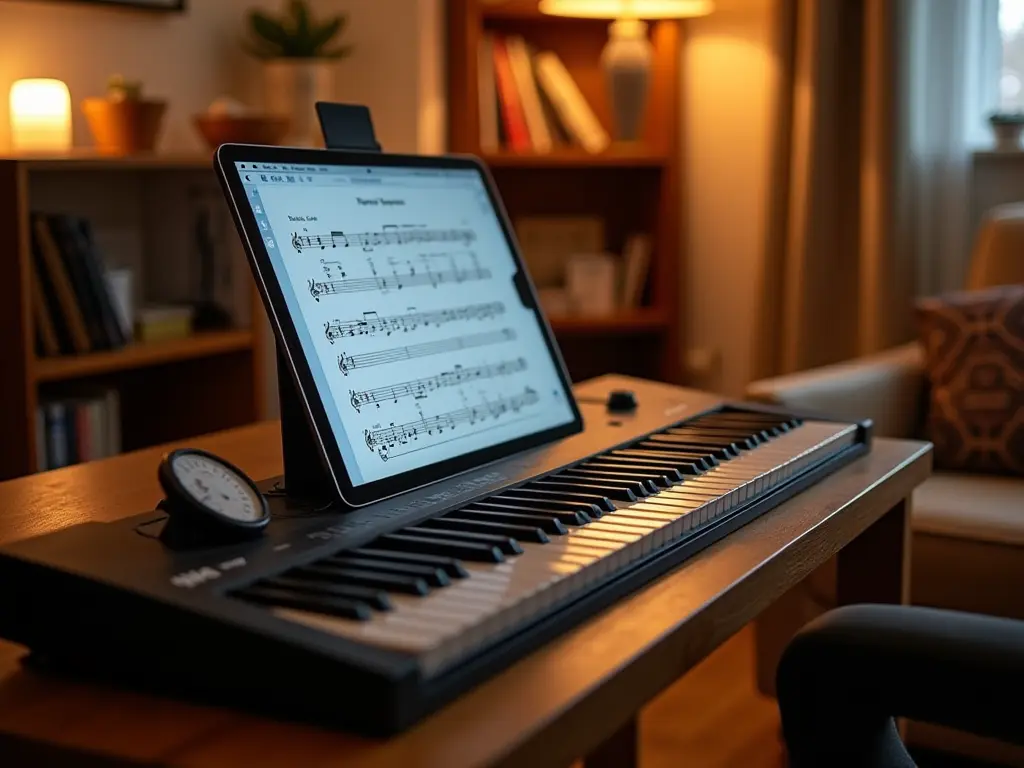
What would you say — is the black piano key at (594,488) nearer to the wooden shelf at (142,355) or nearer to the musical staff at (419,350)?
the musical staff at (419,350)

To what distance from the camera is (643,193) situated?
11.3 ft

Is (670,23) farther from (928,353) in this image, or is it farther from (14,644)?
(14,644)

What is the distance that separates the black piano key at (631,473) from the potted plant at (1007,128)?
2.19m

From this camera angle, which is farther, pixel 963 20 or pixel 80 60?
pixel 963 20

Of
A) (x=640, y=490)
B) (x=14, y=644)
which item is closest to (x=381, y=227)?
(x=640, y=490)

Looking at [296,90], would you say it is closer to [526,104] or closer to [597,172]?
[526,104]

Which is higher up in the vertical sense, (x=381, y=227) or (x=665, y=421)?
(x=381, y=227)

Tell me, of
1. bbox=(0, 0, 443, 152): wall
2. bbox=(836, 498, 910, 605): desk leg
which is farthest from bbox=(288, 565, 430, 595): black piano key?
bbox=(0, 0, 443, 152): wall

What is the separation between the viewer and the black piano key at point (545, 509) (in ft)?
3.07

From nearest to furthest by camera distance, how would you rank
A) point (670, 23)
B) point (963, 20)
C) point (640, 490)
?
point (640, 490) → point (963, 20) → point (670, 23)

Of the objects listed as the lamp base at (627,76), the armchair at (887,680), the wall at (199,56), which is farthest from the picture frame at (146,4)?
the armchair at (887,680)

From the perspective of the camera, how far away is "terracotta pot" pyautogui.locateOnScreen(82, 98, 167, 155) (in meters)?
2.51

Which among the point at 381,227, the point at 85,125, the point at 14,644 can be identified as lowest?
the point at 14,644

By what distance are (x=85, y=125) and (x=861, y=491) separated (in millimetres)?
2053
